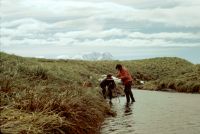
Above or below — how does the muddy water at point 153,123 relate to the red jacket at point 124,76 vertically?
below

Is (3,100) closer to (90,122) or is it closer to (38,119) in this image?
(38,119)

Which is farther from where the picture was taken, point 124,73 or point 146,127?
point 124,73

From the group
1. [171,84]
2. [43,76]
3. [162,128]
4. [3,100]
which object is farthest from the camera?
[171,84]

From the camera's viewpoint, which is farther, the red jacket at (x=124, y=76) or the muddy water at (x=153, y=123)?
the red jacket at (x=124, y=76)

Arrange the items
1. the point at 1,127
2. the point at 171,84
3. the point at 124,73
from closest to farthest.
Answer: the point at 1,127 → the point at 124,73 → the point at 171,84

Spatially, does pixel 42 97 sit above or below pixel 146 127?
above

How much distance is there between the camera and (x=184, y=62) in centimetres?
8119

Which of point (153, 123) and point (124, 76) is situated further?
point (124, 76)

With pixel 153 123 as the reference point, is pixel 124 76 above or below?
above

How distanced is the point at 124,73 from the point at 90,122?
1248 centimetres

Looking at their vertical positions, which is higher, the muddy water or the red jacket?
the red jacket

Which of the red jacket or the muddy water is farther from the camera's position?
the red jacket

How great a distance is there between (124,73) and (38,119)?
15948 mm

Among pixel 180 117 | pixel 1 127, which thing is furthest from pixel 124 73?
pixel 1 127
